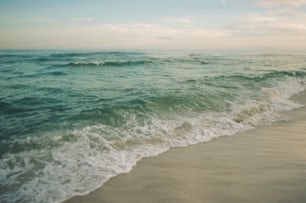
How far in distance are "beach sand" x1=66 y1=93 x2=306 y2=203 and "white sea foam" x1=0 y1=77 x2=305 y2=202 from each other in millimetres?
320

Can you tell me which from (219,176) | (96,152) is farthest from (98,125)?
(219,176)

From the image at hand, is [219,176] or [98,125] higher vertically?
[98,125]

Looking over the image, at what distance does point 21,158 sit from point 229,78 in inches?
511

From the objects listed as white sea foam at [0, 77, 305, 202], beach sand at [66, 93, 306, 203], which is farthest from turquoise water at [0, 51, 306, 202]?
beach sand at [66, 93, 306, 203]

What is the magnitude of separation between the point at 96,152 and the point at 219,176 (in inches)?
87.0

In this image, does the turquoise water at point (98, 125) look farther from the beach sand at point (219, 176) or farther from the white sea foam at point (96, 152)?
the beach sand at point (219, 176)

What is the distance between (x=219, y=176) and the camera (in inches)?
197

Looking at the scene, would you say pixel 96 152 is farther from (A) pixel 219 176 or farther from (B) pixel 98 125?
(A) pixel 219 176

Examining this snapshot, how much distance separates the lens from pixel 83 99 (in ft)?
→ 34.6

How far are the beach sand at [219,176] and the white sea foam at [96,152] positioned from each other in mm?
320

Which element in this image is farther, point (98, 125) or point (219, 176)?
point (98, 125)

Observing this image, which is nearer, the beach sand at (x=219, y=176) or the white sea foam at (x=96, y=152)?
the beach sand at (x=219, y=176)

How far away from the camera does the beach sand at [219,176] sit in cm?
428

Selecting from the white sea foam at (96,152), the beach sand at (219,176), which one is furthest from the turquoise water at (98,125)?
the beach sand at (219,176)
